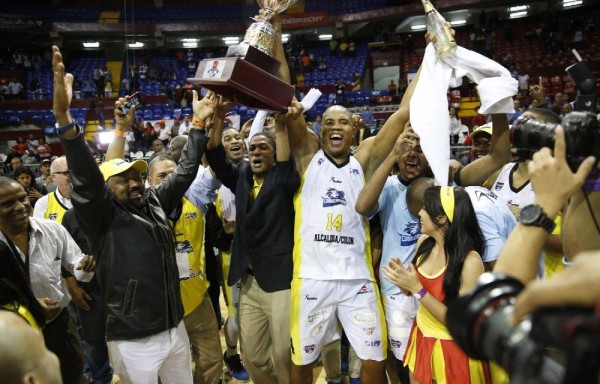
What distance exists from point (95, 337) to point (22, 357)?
2.72 m

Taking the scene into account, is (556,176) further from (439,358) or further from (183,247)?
(183,247)

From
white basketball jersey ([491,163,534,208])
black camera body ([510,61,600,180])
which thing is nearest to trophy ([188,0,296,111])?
white basketball jersey ([491,163,534,208])

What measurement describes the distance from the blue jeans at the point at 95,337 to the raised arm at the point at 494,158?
9.15 feet

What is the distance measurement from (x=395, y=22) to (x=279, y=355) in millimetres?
21155

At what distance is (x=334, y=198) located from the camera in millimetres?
3051

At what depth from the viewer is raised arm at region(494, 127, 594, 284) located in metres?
1.32

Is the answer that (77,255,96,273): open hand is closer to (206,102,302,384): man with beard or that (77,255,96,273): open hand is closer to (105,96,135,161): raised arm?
(105,96,135,161): raised arm

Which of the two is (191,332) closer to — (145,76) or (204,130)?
(204,130)

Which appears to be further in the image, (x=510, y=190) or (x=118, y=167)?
(x=510, y=190)

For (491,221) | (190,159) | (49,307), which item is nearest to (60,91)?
(190,159)

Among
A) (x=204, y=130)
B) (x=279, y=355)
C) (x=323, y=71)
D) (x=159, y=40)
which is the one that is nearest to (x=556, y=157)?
(x=204, y=130)

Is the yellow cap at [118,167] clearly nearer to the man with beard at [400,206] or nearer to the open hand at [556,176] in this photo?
the man with beard at [400,206]

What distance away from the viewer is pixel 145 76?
21016 mm

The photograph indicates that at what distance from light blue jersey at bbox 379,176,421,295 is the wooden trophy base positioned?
34.7 inches
